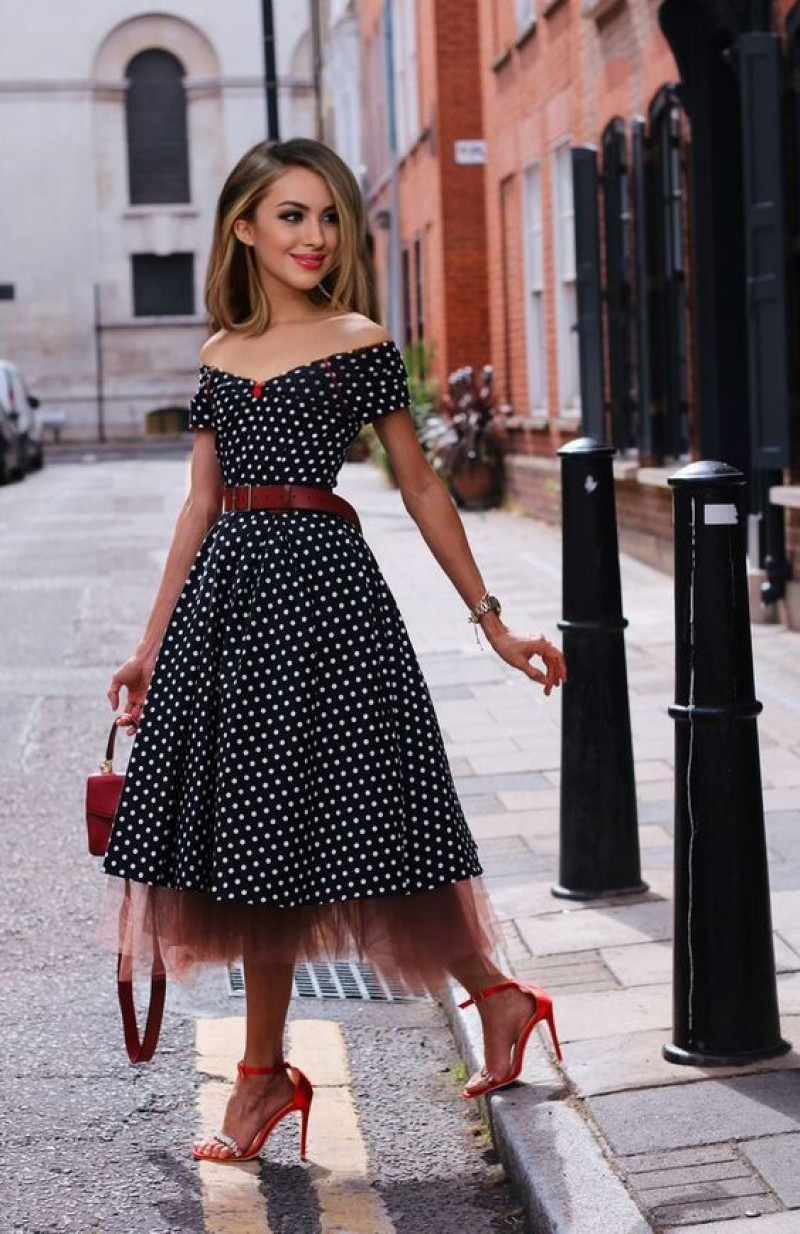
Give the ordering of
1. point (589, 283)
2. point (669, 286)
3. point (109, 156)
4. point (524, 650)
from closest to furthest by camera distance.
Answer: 1. point (524, 650)
2. point (669, 286)
3. point (589, 283)
4. point (109, 156)

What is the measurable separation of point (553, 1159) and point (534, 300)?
53.7 feet

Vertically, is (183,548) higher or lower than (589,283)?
lower

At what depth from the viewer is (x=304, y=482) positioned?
3.77 m

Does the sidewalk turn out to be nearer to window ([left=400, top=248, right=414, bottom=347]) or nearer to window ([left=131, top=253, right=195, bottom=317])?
window ([left=400, top=248, right=414, bottom=347])

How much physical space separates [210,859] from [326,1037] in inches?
45.0

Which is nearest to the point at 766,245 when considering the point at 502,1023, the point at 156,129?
the point at 502,1023

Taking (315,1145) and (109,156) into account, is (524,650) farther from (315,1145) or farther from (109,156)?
(109,156)

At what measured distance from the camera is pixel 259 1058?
387 cm

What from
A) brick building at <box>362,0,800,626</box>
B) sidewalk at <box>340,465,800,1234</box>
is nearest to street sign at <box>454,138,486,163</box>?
brick building at <box>362,0,800,626</box>

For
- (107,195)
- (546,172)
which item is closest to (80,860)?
(546,172)

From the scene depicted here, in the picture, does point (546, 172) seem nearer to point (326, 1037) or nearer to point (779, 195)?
point (779, 195)

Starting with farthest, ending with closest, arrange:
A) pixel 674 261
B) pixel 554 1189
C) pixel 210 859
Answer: pixel 674 261 < pixel 210 859 < pixel 554 1189

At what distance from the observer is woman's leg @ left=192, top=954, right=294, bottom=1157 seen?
12.6 ft

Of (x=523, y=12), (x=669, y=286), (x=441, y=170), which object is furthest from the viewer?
(x=441, y=170)
